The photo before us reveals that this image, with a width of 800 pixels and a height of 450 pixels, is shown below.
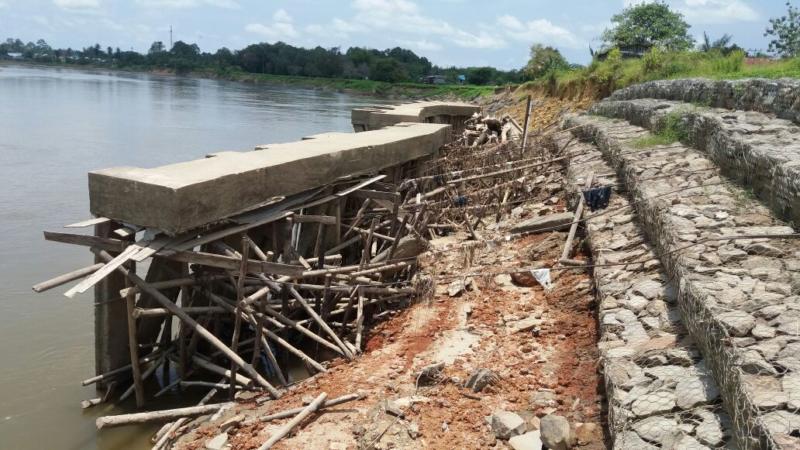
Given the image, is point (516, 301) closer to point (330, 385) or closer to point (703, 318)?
point (330, 385)

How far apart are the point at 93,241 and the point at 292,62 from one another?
336 ft

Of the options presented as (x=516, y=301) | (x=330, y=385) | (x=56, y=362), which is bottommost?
(x=56, y=362)

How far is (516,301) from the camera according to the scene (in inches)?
285

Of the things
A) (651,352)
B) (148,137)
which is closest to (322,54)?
(148,137)

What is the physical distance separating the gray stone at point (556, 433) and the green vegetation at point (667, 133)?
635 cm

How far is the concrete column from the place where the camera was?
6.42 m

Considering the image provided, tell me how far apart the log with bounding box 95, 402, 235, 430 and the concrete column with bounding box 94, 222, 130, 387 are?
0.81m

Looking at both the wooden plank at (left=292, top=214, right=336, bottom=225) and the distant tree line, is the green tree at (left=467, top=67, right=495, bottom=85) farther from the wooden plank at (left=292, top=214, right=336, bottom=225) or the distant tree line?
the wooden plank at (left=292, top=214, right=336, bottom=225)

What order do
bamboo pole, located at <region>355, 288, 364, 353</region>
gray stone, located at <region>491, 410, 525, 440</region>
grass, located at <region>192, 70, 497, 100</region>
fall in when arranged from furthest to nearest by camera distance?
1. grass, located at <region>192, 70, 497, 100</region>
2. bamboo pole, located at <region>355, 288, 364, 353</region>
3. gray stone, located at <region>491, 410, 525, 440</region>

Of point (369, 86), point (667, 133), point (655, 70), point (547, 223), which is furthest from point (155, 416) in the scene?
point (369, 86)

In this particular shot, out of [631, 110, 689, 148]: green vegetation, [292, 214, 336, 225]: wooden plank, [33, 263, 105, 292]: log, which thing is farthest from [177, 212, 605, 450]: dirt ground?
[631, 110, 689, 148]: green vegetation

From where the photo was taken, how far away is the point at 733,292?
15.2 ft

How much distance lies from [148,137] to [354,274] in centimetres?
2327

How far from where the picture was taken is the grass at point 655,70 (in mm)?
13380
